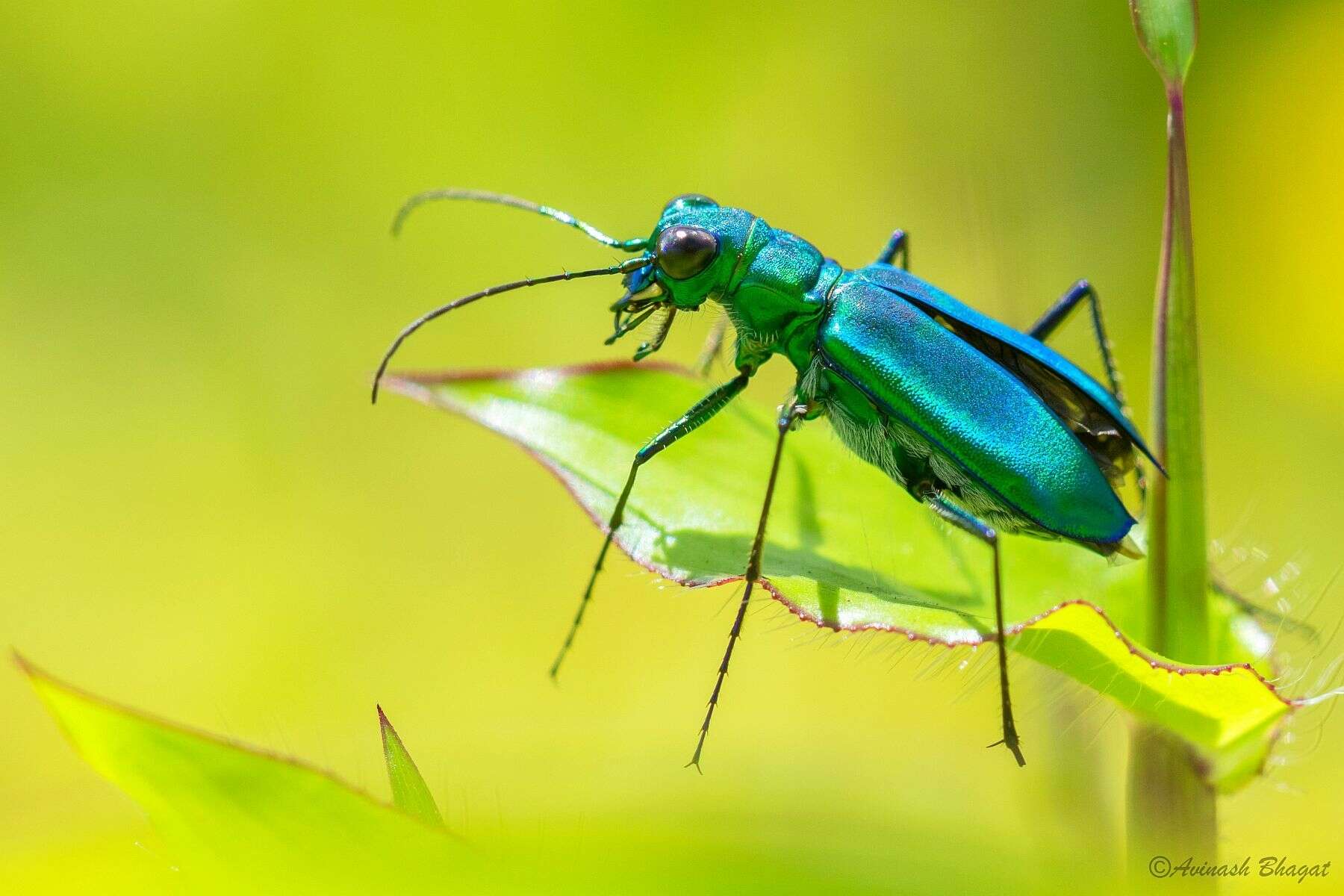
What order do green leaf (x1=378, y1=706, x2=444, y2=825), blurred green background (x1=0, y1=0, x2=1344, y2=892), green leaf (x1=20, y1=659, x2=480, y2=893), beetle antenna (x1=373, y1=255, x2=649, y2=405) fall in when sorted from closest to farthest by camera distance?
green leaf (x1=20, y1=659, x2=480, y2=893)
green leaf (x1=378, y1=706, x2=444, y2=825)
beetle antenna (x1=373, y1=255, x2=649, y2=405)
blurred green background (x1=0, y1=0, x2=1344, y2=892)

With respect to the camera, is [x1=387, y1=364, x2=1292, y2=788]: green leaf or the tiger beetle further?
the tiger beetle

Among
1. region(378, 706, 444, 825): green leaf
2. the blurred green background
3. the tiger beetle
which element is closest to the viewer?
region(378, 706, 444, 825): green leaf

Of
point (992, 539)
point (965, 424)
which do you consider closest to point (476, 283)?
point (965, 424)

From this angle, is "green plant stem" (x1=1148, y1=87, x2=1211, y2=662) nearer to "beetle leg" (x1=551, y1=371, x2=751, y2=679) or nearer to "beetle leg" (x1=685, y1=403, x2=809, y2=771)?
"beetle leg" (x1=685, y1=403, x2=809, y2=771)

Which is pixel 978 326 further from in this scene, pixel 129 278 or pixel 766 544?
pixel 129 278

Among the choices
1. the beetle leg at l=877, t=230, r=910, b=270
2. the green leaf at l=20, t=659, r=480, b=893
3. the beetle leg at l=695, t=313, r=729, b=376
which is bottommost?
the green leaf at l=20, t=659, r=480, b=893

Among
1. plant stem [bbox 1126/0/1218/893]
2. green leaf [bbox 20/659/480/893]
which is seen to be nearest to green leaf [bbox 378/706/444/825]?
green leaf [bbox 20/659/480/893]

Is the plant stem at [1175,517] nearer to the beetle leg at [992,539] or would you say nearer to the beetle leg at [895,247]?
the beetle leg at [992,539]

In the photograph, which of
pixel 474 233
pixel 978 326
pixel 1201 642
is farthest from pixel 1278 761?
pixel 474 233
